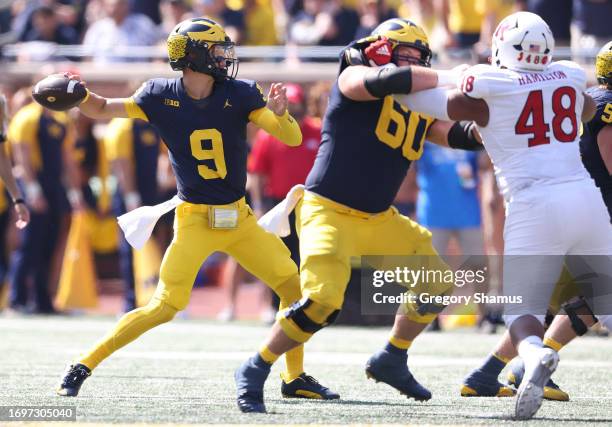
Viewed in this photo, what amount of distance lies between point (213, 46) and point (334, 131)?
764 mm

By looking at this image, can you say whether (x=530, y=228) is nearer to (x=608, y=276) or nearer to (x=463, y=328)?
(x=608, y=276)

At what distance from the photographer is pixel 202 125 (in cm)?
680

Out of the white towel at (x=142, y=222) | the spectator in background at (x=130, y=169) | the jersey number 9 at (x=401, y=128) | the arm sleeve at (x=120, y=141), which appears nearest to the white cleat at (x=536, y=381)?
the jersey number 9 at (x=401, y=128)

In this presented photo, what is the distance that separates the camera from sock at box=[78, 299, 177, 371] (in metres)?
6.62

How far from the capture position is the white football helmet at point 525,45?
5902 mm

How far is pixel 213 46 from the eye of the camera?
6.79 metres

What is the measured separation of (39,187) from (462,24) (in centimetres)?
431

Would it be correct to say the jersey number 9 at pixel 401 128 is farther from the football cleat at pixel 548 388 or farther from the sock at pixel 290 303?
the football cleat at pixel 548 388

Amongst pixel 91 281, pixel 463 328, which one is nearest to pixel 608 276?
pixel 463 328

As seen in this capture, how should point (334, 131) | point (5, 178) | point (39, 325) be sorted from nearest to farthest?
1. point (334, 131)
2. point (5, 178)
3. point (39, 325)

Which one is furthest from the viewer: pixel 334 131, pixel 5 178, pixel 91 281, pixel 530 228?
pixel 91 281

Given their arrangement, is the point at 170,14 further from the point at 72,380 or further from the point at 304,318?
the point at 304,318

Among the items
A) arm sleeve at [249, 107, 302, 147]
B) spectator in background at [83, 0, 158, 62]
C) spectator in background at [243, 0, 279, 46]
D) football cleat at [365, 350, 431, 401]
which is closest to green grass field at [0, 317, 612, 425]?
football cleat at [365, 350, 431, 401]

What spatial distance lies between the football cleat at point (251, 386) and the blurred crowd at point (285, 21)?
643 cm
